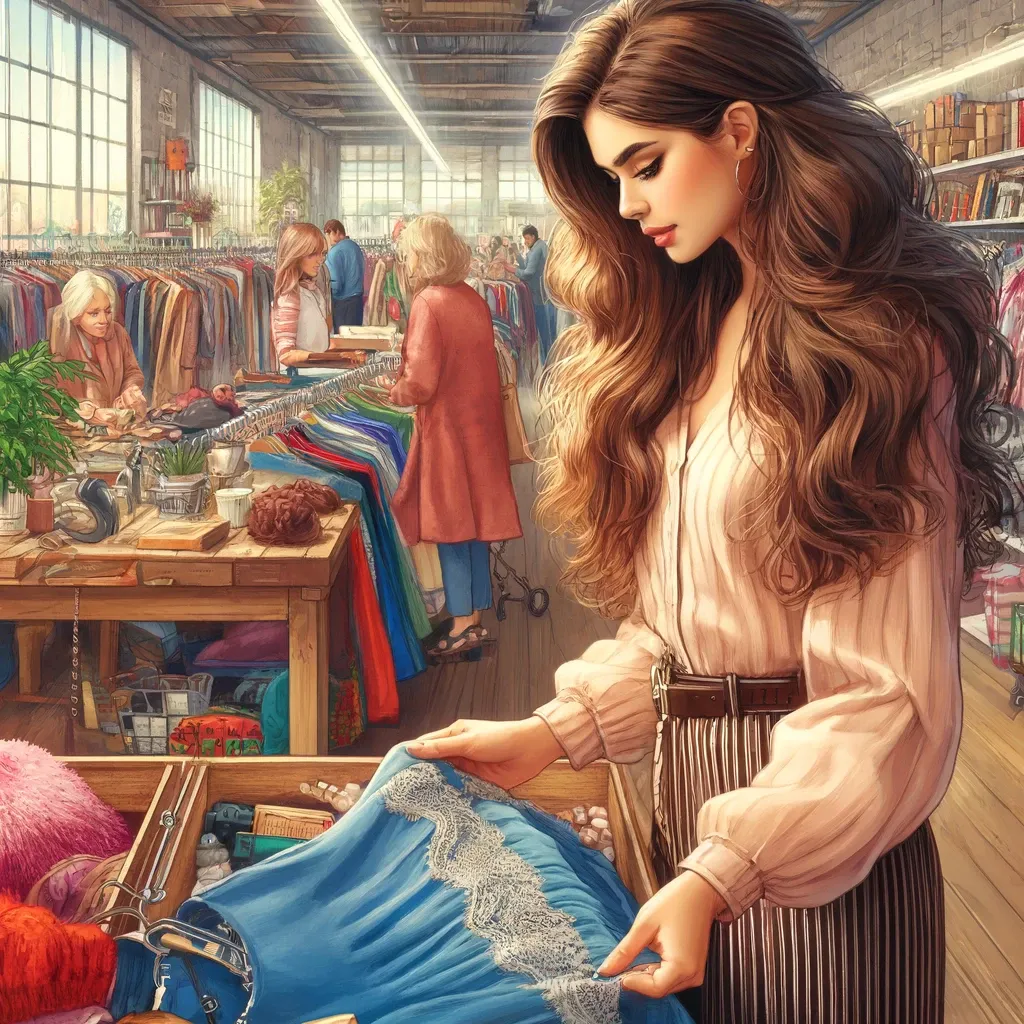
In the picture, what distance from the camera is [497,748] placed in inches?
52.8

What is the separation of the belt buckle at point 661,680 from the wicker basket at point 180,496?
2.12 metres

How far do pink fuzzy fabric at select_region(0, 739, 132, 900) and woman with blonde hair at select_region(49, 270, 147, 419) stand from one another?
118 inches

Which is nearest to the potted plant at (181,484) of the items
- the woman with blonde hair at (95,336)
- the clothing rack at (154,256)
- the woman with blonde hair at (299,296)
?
the woman with blonde hair at (95,336)

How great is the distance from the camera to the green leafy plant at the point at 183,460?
10.4 feet

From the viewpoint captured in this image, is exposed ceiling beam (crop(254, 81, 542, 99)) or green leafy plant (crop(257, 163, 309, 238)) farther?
green leafy plant (crop(257, 163, 309, 238))

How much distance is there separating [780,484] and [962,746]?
3303mm

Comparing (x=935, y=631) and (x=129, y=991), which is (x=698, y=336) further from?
(x=129, y=991)

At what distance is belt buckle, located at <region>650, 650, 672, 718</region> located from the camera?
51.8 inches

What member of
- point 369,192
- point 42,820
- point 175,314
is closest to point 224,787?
point 42,820

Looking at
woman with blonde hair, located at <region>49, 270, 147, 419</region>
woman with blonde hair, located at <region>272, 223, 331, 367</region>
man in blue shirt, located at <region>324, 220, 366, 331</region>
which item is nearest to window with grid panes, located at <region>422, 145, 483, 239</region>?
man in blue shirt, located at <region>324, 220, 366, 331</region>

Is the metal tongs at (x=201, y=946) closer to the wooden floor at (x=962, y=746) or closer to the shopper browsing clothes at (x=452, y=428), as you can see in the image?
the wooden floor at (x=962, y=746)

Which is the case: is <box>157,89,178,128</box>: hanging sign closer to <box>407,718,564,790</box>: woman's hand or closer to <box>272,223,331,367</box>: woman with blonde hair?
<box>272,223,331,367</box>: woman with blonde hair

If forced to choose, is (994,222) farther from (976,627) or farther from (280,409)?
(280,409)

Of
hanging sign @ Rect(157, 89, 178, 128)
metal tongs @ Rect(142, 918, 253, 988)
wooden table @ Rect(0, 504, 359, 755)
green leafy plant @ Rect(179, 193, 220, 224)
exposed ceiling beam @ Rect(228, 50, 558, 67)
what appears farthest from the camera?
hanging sign @ Rect(157, 89, 178, 128)
